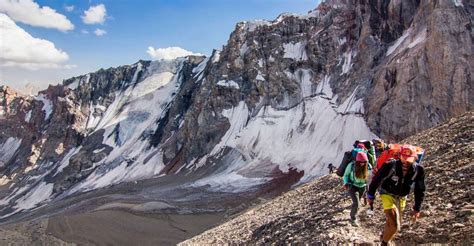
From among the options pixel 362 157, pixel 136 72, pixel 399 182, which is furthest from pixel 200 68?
pixel 399 182

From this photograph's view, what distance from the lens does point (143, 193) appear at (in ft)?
230

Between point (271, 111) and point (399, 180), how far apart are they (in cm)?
7076

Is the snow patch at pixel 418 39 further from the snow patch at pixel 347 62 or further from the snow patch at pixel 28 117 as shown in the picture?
the snow patch at pixel 28 117

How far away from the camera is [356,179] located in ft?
39.0

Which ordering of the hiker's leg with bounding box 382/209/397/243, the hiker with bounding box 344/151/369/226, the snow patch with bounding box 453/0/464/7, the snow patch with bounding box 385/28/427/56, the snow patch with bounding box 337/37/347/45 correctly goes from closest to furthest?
1. the hiker's leg with bounding box 382/209/397/243
2. the hiker with bounding box 344/151/369/226
3. the snow patch with bounding box 453/0/464/7
4. the snow patch with bounding box 385/28/427/56
5. the snow patch with bounding box 337/37/347/45

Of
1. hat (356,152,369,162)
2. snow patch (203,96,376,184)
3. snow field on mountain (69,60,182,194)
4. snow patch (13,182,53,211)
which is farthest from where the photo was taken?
snow patch (13,182,53,211)

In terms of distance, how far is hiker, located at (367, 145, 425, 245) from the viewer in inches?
346

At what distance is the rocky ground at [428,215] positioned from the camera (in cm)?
969

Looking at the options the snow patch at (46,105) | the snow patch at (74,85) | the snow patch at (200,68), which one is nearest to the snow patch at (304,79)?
the snow patch at (200,68)

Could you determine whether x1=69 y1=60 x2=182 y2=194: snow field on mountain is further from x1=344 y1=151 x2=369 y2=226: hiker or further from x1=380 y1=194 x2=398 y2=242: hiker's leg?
x1=380 y1=194 x2=398 y2=242: hiker's leg

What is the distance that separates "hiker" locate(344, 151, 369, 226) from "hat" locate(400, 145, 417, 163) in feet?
9.07

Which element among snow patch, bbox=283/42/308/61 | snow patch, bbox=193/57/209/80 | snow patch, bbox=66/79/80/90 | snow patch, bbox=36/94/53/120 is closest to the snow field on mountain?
snow patch, bbox=193/57/209/80

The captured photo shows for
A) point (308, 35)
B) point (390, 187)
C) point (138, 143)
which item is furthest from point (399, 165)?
point (138, 143)

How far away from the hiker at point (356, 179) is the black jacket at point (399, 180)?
2539mm
